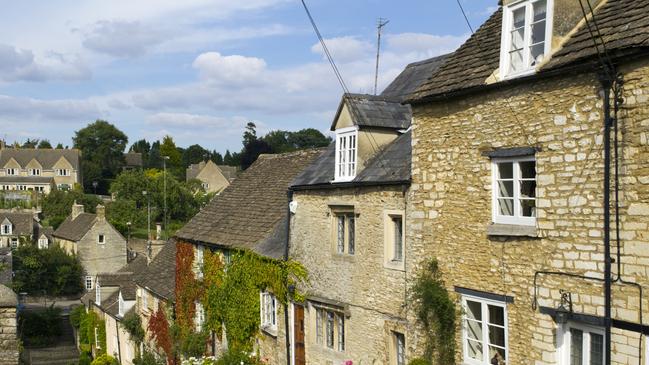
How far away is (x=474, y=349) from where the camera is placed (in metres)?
12.5

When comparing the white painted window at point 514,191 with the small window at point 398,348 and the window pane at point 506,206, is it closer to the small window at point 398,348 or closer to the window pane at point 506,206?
the window pane at point 506,206

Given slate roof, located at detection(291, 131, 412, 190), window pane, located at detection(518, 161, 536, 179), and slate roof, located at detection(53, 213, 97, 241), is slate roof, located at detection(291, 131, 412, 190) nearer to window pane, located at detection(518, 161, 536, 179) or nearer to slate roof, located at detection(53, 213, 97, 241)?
window pane, located at detection(518, 161, 536, 179)

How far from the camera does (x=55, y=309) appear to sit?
5528 cm

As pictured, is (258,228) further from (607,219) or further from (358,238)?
(607,219)

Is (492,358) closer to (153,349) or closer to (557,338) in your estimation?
(557,338)

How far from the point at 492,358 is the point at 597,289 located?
2.69 metres

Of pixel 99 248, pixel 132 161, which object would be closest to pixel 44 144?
pixel 132 161

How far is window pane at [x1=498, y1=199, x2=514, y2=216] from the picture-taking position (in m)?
11.7

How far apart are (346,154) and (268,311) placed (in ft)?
20.0

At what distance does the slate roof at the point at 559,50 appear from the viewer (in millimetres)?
9672

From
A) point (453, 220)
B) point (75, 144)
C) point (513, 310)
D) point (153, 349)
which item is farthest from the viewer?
point (75, 144)

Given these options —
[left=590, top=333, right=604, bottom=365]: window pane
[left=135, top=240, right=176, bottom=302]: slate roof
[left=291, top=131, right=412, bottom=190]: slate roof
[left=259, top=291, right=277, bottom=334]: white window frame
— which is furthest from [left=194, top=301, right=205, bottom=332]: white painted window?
[left=590, top=333, right=604, bottom=365]: window pane

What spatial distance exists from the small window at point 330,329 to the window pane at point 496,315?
17.2 ft

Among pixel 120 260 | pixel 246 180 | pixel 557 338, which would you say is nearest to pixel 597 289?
pixel 557 338
